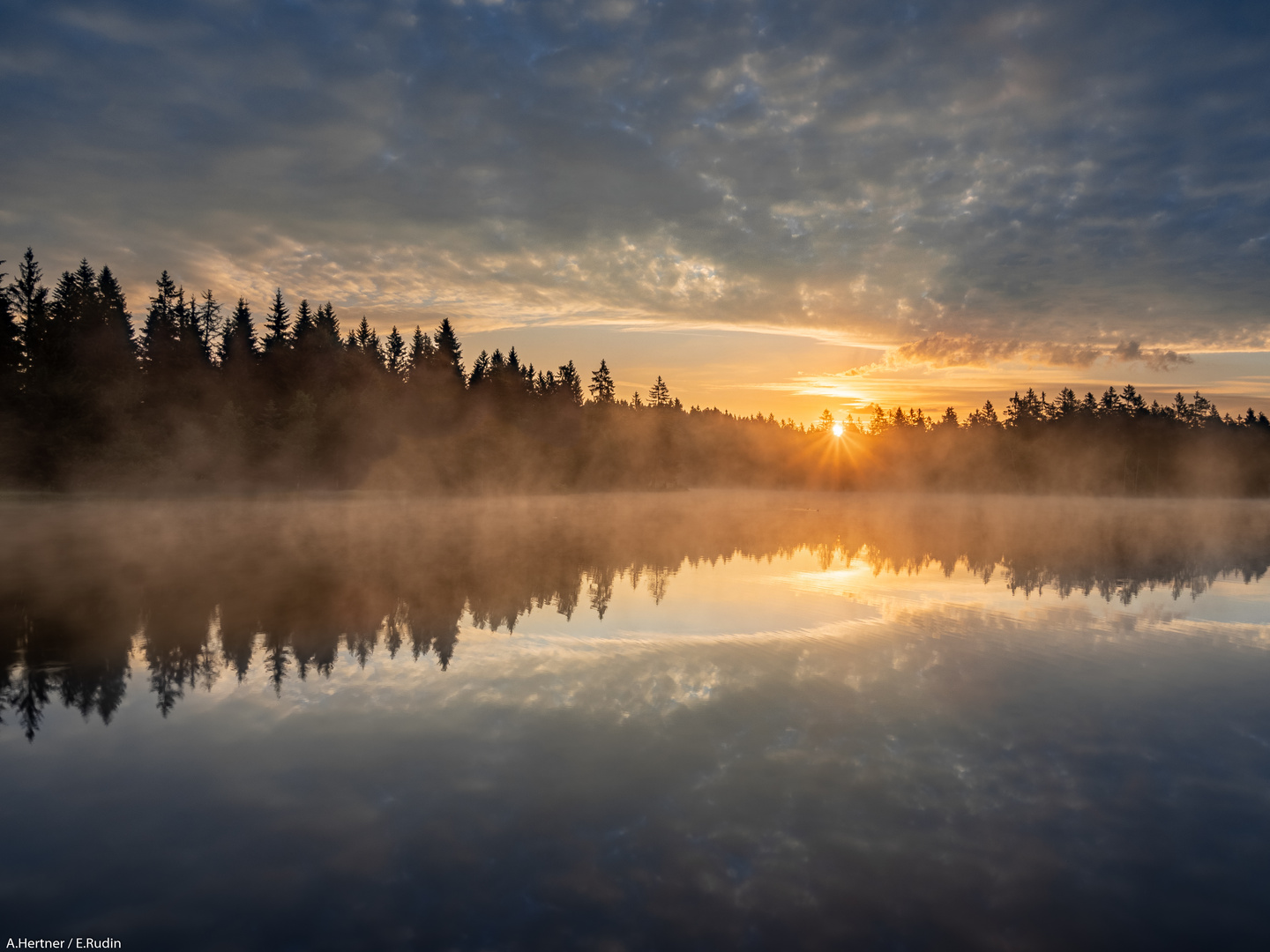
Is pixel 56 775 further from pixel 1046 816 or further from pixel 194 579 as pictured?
pixel 194 579

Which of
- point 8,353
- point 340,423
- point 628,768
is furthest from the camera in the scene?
point 340,423

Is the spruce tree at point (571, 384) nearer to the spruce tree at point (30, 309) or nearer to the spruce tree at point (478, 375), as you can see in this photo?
the spruce tree at point (478, 375)

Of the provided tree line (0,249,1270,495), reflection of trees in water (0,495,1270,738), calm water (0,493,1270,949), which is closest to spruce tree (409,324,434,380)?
tree line (0,249,1270,495)

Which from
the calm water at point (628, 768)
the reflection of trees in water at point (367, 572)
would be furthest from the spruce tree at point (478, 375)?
the calm water at point (628, 768)

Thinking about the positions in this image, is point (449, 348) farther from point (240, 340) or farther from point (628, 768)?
point (628, 768)

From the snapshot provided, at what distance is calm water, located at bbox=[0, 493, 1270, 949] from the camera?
6.22 metres

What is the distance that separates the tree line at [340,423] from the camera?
58.8m

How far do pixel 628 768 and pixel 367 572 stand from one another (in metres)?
19.4

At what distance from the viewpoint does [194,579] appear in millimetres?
23828

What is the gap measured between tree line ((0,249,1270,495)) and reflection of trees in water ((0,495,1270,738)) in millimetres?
12716

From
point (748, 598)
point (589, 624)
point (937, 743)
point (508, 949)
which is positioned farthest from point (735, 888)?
point (748, 598)

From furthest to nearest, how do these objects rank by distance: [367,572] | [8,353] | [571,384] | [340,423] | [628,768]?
[571,384], [340,423], [8,353], [367,572], [628,768]

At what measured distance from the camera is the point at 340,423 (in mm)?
74250

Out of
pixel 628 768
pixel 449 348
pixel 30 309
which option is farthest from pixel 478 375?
pixel 628 768
